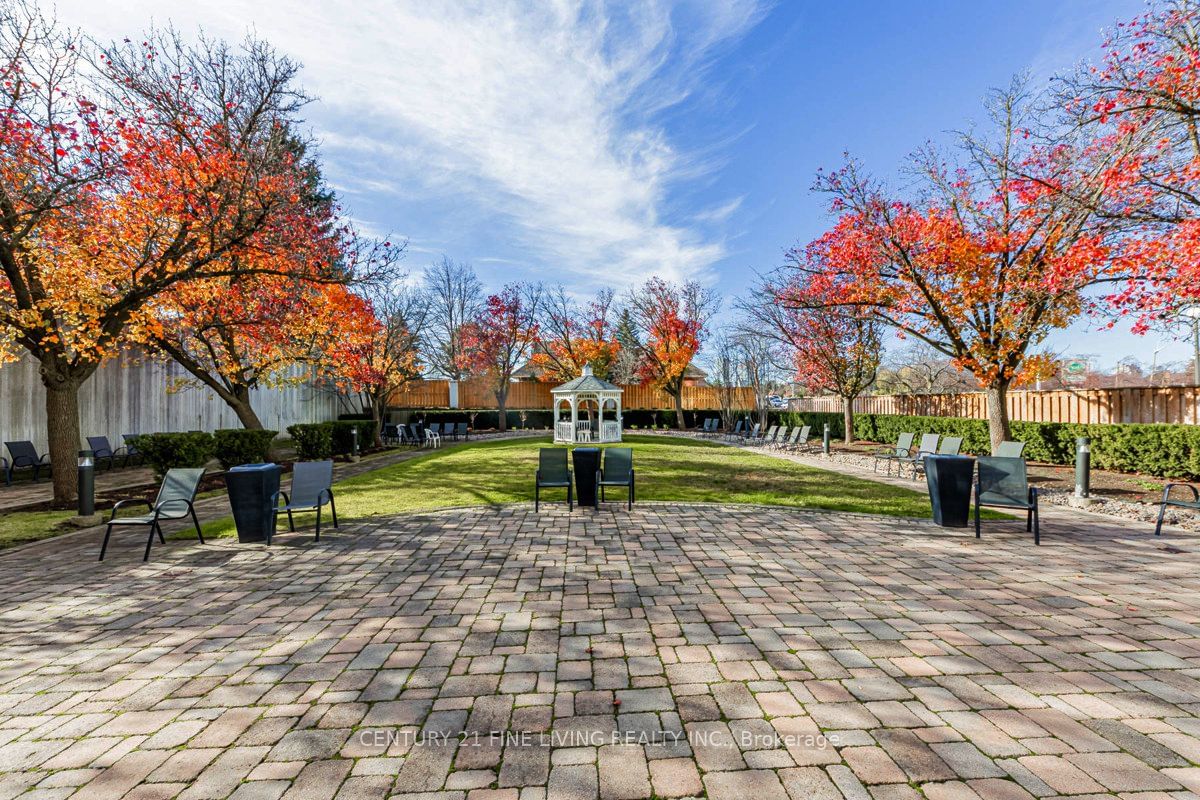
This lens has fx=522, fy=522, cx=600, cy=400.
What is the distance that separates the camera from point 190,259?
922 centimetres

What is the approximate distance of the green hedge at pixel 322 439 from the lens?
50.5ft

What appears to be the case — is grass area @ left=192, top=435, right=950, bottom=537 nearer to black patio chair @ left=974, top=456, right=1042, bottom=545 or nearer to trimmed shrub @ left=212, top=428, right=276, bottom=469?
black patio chair @ left=974, top=456, right=1042, bottom=545

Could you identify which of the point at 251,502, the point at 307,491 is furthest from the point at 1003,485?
the point at 251,502

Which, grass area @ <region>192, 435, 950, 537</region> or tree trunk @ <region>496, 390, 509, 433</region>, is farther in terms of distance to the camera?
tree trunk @ <region>496, 390, 509, 433</region>

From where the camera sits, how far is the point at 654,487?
33.5ft

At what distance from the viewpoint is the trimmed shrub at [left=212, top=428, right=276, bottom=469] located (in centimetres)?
1213

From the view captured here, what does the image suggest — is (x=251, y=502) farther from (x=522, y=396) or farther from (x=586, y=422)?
(x=522, y=396)

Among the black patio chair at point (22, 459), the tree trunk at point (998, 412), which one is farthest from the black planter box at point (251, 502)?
the tree trunk at point (998, 412)

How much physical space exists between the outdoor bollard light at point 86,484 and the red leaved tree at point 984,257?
13.6 metres

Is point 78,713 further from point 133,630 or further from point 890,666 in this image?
point 890,666

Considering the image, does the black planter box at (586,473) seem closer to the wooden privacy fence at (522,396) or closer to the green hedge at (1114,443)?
the green hedge at (1114,443)

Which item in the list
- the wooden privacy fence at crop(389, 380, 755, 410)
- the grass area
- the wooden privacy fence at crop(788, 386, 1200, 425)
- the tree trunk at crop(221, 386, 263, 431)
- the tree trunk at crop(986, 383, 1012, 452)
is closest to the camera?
the grass area

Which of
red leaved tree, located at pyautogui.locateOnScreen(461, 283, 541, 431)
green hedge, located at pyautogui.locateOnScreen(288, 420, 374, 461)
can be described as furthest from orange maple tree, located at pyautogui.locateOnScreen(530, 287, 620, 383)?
green hedge, located at pyautogui.locateOnScreen(288, 420, 374, 461)

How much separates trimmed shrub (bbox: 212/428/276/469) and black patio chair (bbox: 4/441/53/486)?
2.89 m
